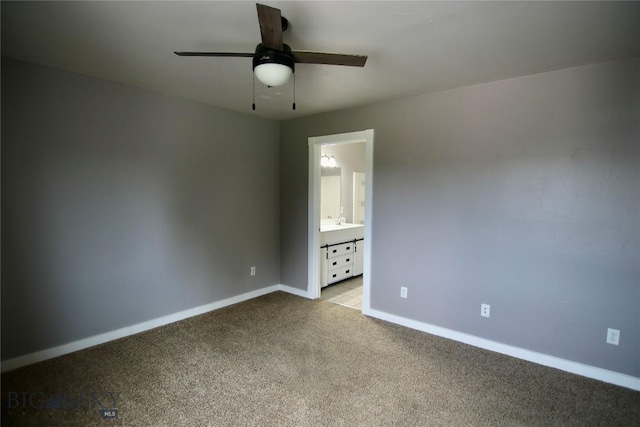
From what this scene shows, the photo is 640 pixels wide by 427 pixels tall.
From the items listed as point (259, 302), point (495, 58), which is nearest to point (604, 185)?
point (495, 58)

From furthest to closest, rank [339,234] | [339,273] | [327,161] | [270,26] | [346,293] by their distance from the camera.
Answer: [327,161] < [339,273] < [339,234] < [346,293] < [270,26]

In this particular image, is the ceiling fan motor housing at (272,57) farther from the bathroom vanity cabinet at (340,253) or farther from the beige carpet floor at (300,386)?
the bathroom vanity cabinet at (340,253)

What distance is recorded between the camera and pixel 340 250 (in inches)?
194

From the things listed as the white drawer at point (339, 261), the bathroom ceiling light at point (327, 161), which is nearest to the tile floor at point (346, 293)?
the white drawer at point (339, 261)

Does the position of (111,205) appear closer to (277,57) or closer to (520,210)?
(277,57)

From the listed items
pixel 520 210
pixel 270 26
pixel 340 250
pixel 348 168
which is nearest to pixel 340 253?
pixel 340 250

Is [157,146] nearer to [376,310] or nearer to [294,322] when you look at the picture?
[294,322]

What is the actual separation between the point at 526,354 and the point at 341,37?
293 cm

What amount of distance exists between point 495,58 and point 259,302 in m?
3.52

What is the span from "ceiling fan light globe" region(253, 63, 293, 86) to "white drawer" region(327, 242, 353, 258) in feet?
10.1

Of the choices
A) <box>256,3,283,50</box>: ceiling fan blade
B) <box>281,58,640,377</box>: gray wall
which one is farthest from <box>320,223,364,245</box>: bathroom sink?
<box>256,3,283,50</box>: ceiling fan blade

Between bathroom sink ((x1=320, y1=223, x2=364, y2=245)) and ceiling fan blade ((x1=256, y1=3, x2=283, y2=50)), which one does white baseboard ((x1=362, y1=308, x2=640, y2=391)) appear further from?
ceiling fan blade ((x1=256, y1=3, x2=283, y2=50))

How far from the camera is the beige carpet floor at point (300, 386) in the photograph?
2.03 m

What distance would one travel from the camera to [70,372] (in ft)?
8.14
